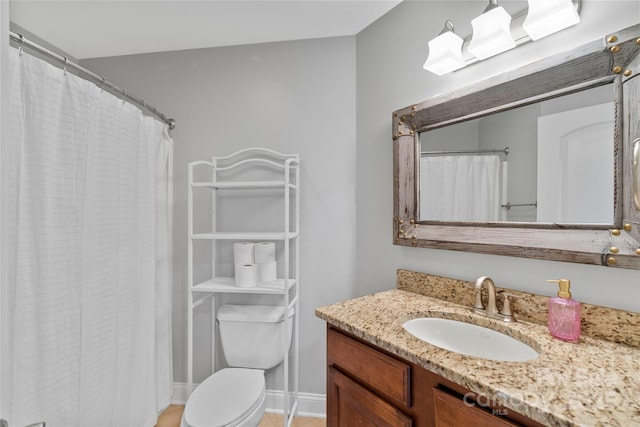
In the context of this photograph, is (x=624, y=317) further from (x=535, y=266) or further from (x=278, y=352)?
(x=278, y=352)

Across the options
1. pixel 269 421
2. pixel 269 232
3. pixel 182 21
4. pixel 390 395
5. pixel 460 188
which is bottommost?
pixel 269 421

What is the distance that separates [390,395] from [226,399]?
2.75 ft

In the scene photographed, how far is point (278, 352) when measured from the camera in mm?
1685

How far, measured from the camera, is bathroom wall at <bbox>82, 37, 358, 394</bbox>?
1.78 meters

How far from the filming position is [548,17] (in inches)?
36.9

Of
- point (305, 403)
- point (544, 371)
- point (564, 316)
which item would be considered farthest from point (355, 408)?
point (305, 403)

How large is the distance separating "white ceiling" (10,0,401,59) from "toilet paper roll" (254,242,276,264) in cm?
129

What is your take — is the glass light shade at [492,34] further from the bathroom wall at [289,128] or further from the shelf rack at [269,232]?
the shelf rack at [269,232]

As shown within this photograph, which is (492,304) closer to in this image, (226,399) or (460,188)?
(460,188)

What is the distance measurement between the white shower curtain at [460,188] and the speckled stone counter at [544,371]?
16.9 inches

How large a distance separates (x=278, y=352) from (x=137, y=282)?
0.88 meters

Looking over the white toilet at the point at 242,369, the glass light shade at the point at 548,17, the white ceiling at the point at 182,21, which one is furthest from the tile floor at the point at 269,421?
the white ceiling at the point at 182,21

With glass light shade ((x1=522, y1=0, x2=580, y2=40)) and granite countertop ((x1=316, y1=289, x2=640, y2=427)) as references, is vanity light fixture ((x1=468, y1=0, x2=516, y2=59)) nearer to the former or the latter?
glass light shade ((x1=522, y1=0, x2=580, y2=40))

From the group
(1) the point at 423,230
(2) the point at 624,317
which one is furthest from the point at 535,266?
(1) the point at 423,230
